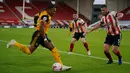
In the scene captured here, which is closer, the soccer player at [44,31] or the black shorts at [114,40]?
the soccer player at [44,31]

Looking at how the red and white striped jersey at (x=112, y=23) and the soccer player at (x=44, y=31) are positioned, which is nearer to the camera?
the soccer player at (x=44, y=31)

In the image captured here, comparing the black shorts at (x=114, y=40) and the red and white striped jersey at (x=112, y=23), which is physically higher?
the red and white striped jersey at (x=112, y=23)

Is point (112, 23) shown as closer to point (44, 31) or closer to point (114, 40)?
point (114, 40)

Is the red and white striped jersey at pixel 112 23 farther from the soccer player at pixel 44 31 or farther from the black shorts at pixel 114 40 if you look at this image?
the soccer player at pixel 44 31

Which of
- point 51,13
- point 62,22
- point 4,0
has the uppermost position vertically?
point 51,13

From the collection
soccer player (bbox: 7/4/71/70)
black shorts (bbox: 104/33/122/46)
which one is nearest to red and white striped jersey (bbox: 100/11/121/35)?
black shorts (bbox: 104/33/122/46)

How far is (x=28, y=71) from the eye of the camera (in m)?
10.8

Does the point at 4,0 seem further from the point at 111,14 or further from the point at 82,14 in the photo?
the point at 111,14

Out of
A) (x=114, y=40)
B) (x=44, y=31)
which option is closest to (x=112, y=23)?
(x=114, y=40)

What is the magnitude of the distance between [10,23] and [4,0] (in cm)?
1220

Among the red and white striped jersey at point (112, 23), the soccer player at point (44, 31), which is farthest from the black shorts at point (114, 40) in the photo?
the soccer player at point (44, 31)

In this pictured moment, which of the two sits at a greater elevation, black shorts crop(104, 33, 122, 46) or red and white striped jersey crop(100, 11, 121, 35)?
red and white striped jersey crop(100, 11, 121, 35)

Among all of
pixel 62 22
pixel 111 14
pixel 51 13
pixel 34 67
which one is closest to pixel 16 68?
pixel 34 67

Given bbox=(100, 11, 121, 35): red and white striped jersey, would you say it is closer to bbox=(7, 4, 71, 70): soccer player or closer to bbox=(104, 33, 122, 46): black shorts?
bbox=(104, 33, 122, 46): black shorts
